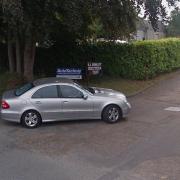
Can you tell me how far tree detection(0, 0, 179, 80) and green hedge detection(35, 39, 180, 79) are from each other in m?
1.96

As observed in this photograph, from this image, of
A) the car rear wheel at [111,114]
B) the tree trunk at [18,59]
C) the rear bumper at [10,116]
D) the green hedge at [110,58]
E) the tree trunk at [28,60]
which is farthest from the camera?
the green hedge at [110,58]

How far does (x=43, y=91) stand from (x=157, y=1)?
23.1 ft

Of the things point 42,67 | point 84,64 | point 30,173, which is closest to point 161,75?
point 84,64

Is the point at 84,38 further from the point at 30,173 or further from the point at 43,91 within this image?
the point at 30,173

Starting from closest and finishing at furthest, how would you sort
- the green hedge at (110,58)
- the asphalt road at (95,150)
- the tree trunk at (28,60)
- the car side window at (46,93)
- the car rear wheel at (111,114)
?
the asphalt road at (95,150), the car side window at (46,93), the car rear wheel at (111,114), the tree trunk at (28,60), the green hedge at (110,58)

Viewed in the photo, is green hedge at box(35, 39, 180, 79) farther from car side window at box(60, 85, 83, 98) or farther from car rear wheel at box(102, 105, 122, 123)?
car rear wheel at box(102, 105, 122, 123)

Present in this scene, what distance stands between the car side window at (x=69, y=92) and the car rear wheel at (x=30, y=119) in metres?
1.06

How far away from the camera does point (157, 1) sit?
17875 millimetres

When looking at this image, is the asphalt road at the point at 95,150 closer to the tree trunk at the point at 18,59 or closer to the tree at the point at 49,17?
the tree at the point at 49,17

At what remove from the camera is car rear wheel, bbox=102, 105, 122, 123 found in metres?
→ 13.8

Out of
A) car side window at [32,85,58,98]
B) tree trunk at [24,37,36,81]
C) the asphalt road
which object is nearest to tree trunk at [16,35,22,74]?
tree trunk at [24,37,36,81]

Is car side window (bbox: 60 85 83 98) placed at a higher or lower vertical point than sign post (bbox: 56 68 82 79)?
lower

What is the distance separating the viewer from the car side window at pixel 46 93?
13.5 meters

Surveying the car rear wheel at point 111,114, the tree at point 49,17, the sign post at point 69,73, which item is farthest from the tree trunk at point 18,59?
the car rear wheel at point 111,114
